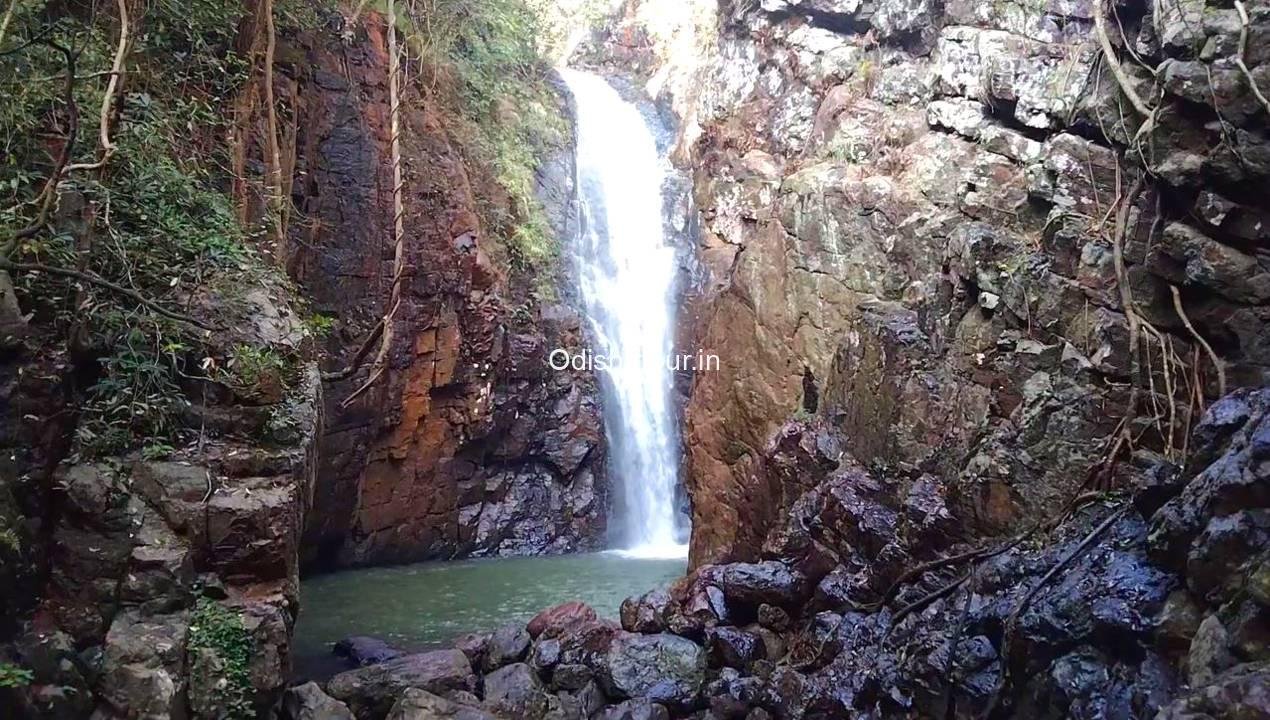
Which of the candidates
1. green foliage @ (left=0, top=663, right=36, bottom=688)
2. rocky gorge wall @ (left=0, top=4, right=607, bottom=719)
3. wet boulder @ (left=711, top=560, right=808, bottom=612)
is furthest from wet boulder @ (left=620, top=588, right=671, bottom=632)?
green foliage @ (left=0, top=663, right=36, bottom=688)

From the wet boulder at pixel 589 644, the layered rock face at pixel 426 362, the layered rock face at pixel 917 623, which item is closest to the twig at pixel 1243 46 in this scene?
the layered rock face at pixel 917 623

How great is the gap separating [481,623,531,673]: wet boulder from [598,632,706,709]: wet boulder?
1.10 m

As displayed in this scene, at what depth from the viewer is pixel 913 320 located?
32.0ft

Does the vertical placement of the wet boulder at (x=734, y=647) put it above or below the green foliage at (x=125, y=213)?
below

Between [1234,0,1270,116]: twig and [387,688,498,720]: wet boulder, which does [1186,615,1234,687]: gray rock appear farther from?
[387,688,498,720]: wet boulder

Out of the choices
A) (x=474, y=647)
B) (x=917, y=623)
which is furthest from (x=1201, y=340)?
(x=474, y=647)

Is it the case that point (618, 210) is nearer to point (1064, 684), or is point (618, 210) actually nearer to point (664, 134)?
point (664, 134)

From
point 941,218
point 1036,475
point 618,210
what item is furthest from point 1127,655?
point 618,210

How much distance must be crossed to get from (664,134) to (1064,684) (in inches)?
763

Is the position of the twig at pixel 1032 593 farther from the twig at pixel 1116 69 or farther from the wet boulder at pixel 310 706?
the wet boulder at pixel 310 706

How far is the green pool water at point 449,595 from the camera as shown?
10.6 metres

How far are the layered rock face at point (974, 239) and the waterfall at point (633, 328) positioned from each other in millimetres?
1292

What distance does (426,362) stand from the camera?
49.6ft

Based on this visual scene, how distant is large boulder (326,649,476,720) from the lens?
7.57 metres
